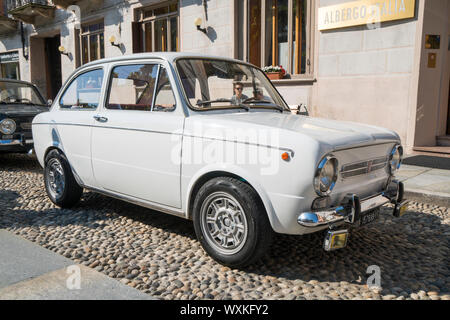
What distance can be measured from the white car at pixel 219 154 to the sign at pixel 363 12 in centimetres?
541

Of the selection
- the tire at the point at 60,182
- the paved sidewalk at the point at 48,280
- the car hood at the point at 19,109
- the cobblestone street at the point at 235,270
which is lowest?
the cobblestone street at the point at 235,270

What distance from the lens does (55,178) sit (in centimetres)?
529

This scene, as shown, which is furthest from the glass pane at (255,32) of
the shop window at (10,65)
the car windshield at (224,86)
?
the shop window at (10,65)

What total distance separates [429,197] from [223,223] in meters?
3.49

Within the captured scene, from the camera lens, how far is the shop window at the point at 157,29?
14016 mm

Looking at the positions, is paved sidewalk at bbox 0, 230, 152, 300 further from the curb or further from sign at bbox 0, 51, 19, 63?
sign at bbox 0, 51, 19, 63

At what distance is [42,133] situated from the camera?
5359mm

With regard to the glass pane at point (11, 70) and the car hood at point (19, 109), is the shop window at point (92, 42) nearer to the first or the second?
the glass pane at point (11, 70)

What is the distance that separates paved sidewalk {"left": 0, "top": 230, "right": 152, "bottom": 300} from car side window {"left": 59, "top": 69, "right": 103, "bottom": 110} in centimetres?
178

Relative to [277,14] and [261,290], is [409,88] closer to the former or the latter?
[277,14]

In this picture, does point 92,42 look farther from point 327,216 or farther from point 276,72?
→ point 327,216

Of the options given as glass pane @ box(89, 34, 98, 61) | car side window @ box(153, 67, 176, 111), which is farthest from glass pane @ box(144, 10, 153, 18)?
car side window @ box(153, 67, 176, 111)

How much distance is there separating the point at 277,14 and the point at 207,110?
330 inches

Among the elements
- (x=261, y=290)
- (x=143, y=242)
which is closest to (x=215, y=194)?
(x=261, y=290)
